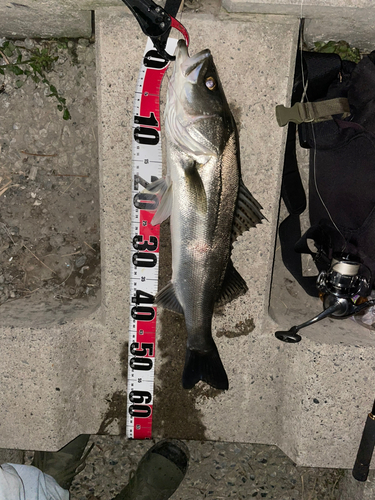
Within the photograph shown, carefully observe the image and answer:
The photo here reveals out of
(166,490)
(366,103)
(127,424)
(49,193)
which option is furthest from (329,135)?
Answer: (166,490)

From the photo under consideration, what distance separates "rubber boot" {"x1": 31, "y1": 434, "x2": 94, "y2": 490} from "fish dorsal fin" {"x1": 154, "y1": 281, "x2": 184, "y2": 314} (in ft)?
5.82

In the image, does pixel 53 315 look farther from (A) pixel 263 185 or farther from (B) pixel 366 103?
(B) pixel 366 103

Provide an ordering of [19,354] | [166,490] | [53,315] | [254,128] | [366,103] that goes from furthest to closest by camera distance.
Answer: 1. [166,490]
2. [53,315]
3. [19,354]
4. [254,128]
5. [366,103]

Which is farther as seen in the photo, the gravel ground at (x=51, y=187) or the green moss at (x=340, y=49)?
the gravel ground at (x=51, y=187)

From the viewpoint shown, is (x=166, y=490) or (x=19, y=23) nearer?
(x=19, y=23)

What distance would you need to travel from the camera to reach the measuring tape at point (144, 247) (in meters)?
2.21

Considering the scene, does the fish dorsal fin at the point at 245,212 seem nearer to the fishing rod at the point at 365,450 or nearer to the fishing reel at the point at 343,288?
the fishing reel at the point at 343,288

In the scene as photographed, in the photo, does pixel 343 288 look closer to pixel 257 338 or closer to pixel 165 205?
pixel 257 338

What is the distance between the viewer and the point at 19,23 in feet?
7.74

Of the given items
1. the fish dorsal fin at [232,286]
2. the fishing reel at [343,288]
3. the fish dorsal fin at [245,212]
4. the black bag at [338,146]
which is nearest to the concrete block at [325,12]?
the black bag at [338,146]

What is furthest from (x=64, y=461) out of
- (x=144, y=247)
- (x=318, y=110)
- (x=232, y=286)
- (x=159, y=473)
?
(x=318, y=110)

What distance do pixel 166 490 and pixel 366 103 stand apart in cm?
333

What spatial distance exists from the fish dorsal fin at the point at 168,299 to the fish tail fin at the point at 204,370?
290mm

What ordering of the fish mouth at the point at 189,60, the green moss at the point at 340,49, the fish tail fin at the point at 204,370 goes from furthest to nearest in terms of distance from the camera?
the green moss at the point at 340,49
the fish tail fin at the point at 204,370
the fish mouth at the point at 189,60
